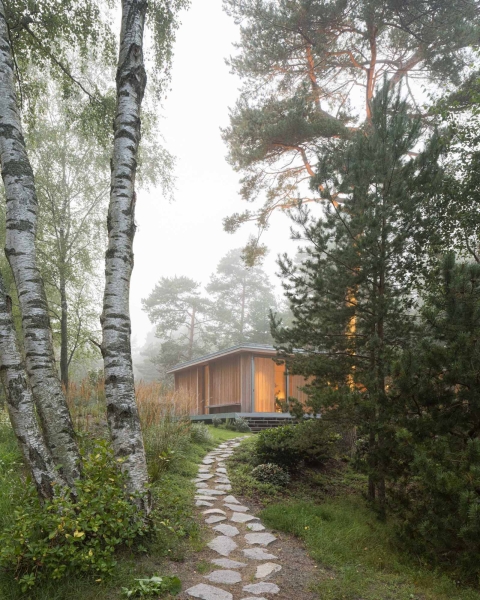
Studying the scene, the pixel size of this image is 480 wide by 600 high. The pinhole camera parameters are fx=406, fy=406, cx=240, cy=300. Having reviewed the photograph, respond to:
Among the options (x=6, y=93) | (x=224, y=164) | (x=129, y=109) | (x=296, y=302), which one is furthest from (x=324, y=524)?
(x=224, y=164)

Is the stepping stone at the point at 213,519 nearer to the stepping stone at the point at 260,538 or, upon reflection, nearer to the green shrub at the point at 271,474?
the stepping stone at the point at 260,538

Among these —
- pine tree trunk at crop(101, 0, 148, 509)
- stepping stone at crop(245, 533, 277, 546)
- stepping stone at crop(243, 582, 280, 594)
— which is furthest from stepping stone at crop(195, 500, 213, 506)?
stepping stone at crop(243, 582, 280, 594)

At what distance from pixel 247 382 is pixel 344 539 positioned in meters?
9.76

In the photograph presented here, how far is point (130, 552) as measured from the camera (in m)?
3.03

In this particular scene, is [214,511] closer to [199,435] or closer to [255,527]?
[255,527]

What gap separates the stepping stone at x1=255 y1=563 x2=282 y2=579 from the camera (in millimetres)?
3125

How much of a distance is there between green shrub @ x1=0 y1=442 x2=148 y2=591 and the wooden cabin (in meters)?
9.81

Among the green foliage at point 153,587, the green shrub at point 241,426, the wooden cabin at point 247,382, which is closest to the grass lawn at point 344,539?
the green foliage at point 153,587

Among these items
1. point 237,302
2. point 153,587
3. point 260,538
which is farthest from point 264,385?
point 237,302

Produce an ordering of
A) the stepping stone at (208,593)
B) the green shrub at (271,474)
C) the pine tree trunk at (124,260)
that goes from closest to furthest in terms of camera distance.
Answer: the stepping stone at (208,593) < the pine tree trunk at (124,260) < the green shrub at (271,474)

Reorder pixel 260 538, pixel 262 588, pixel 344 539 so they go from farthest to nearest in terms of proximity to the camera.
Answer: pixel 344 539
pixel 260 538
pixel 262 588

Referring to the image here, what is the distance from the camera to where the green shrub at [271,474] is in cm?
561

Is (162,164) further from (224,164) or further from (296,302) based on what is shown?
(296,302)

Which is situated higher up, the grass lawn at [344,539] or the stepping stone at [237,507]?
the stepping stone at [237,507]
